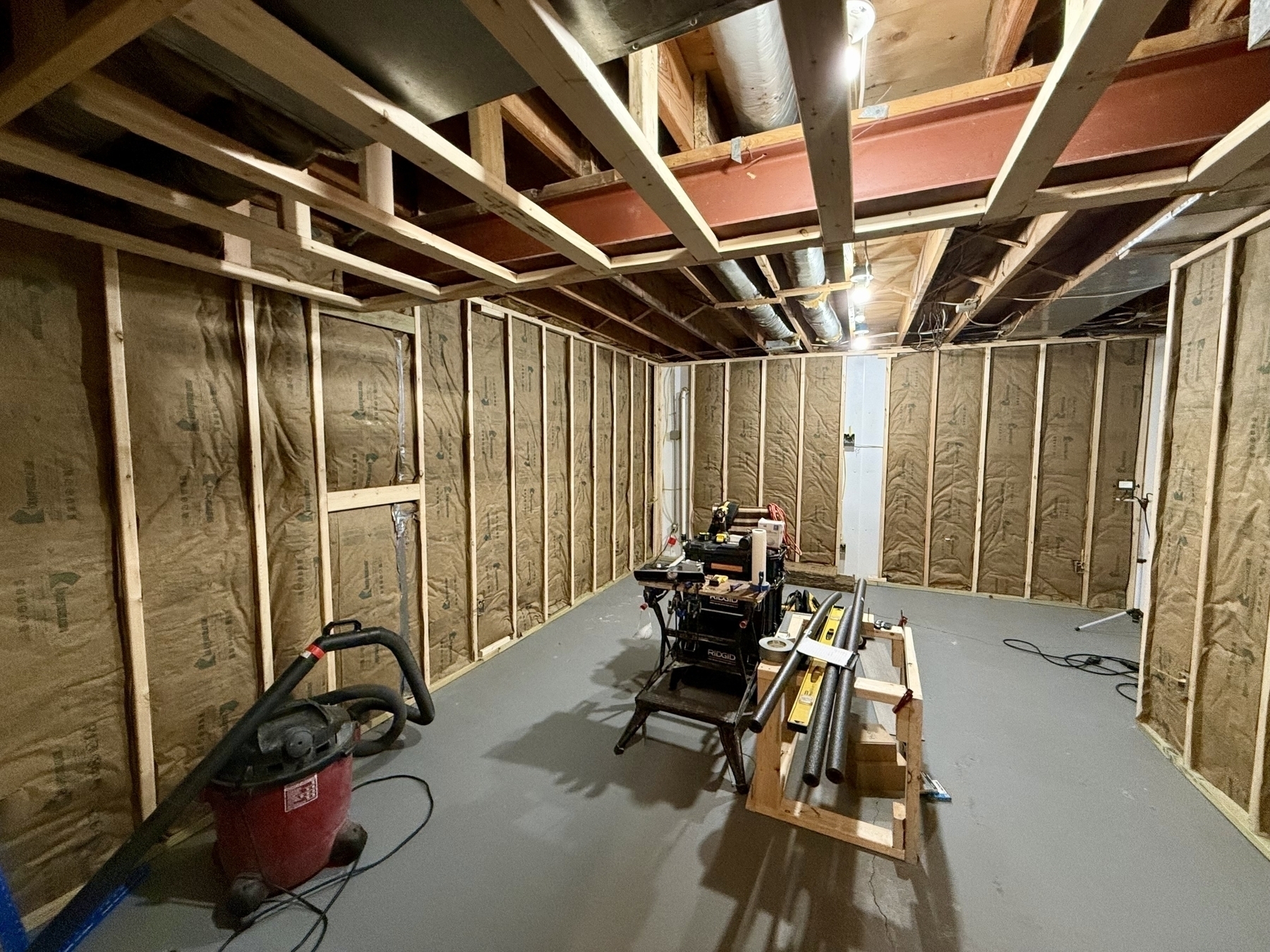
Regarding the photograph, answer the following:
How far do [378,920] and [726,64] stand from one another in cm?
282

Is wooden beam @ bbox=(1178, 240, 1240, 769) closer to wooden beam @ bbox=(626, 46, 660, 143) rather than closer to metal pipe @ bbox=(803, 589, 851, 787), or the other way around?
metal pipe @ bbox=(803, 589, 851, 787)

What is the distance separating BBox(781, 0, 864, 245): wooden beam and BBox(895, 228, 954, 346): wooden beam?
70 cm

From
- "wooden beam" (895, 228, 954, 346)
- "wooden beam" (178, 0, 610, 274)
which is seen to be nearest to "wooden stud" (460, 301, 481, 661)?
"wooden beam" (178, 0, 610, 274)

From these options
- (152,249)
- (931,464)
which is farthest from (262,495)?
(931,464)

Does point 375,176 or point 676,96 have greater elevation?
point 676,96

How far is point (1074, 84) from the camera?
0.82 metres

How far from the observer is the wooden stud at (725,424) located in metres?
5.29

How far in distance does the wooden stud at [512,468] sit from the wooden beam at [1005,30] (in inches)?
107

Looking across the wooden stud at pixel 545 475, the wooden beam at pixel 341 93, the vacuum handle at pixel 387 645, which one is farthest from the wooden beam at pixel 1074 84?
the wooden stud at pixel 545 475

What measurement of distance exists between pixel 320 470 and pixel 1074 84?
2.80 metres

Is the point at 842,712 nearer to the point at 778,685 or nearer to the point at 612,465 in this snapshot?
the point at 778,685

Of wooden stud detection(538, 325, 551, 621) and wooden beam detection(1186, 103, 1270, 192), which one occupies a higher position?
wooden beam detection(1186, 103, 1270, 192)

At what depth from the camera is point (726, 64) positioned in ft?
4.05

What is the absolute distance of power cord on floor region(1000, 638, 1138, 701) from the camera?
9.67 feet
